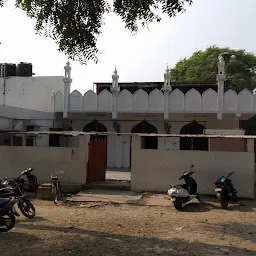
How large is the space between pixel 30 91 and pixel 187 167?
1258 centimetres

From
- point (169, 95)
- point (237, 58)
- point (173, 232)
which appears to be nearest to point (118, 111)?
point (169, 95)

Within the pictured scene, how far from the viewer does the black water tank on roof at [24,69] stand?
2411cm

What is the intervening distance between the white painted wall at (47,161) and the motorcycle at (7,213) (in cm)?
563

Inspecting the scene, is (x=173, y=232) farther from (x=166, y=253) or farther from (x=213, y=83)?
(x=213, y=83)

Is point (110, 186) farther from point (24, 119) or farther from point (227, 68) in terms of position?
point (227, 68)

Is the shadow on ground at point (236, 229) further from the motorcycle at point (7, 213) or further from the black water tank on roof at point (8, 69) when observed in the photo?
the black water tank on roof at point (8, 69)

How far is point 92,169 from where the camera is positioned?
12867mm

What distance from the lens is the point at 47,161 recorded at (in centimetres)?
1266

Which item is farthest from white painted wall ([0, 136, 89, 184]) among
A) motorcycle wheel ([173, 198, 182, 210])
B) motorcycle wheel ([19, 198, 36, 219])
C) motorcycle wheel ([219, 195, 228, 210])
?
motorcycle wheel ([219, 195, 228, 210])

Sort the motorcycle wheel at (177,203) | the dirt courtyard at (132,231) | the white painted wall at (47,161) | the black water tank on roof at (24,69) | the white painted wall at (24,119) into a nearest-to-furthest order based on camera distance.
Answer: the dirt courtyard at (132,231) < the motorcycle wheel at (177,203) < the white painted wall at (47,161) < the white painted wall at (24,119) < the black water tank on roof at (24,69)

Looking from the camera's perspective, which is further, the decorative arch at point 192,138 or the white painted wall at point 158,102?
the decorative arch at point 192,138

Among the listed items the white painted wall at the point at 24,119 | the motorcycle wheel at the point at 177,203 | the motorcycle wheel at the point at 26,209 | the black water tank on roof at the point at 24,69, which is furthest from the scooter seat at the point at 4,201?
the black water tank on roof at the point at 24,69

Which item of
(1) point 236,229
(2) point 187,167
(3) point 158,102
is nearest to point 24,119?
(3) point 158,102

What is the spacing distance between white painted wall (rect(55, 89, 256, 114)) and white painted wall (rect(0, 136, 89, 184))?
6115mm
